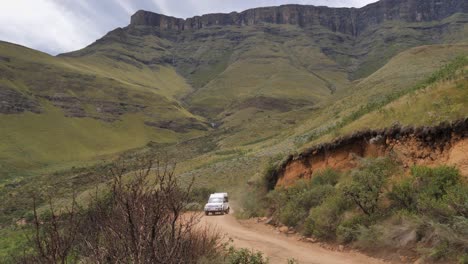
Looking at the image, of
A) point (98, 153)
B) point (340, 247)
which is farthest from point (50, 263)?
point (98, 153)

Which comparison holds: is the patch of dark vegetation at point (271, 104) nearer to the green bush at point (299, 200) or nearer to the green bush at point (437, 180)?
the green bush at point (299, 200)

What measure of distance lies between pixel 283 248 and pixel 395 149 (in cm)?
625

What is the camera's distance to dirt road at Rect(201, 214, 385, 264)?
12.5 m

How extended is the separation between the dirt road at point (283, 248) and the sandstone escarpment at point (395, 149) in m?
4.45

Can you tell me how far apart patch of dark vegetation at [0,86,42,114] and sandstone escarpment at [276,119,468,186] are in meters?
114

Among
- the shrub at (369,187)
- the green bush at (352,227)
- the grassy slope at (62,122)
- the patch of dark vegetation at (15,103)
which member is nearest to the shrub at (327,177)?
the shrub at (369,187)

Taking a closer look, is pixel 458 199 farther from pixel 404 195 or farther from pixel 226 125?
pixel 226 125

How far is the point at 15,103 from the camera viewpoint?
11956 cm

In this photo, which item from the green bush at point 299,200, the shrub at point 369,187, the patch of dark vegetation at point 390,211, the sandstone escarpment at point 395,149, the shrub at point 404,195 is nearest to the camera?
the patch of dark vegetation at point 390,211

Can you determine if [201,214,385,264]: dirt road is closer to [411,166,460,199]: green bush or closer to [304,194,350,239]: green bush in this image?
[304,194,350,239]: green bush

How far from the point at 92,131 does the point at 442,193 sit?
124 m

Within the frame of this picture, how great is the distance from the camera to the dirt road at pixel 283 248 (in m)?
12.5

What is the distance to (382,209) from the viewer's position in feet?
46.5

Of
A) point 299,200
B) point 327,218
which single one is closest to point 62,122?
point 299,200
